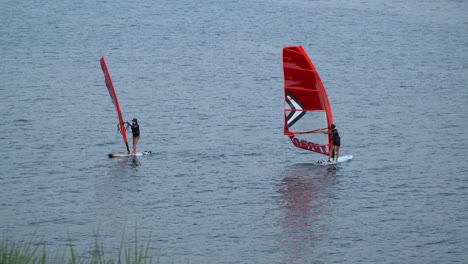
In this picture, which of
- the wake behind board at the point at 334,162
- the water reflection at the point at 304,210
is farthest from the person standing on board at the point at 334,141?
the water reflection at the point at 304,210

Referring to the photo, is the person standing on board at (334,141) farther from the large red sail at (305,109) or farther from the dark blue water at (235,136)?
the dark blue water at (235,136)

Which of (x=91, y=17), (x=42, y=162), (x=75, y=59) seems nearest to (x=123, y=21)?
(x=91, y=17)

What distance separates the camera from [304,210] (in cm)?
3547

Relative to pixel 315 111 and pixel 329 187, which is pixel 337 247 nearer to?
pixel 329 187

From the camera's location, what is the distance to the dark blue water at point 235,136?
33.2 meters

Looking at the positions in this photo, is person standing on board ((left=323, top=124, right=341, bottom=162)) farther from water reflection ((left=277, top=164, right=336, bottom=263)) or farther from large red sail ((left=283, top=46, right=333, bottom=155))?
water reflection ((left=277, top=164, right=336, bottom=263))

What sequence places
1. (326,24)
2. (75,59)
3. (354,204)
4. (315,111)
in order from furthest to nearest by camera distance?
(326,24)
(75,59)
(315,111)
(354,204)

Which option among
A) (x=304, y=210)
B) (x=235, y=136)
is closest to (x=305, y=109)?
(x=304, y=210)

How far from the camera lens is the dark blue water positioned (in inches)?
1305

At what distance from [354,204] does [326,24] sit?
6311 centimetres

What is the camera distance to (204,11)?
10588cm

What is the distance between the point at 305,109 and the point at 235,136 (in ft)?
29.0

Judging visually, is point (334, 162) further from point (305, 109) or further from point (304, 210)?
point (304, 210)

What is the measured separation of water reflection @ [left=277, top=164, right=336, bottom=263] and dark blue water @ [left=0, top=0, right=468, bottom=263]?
0.35 ft
